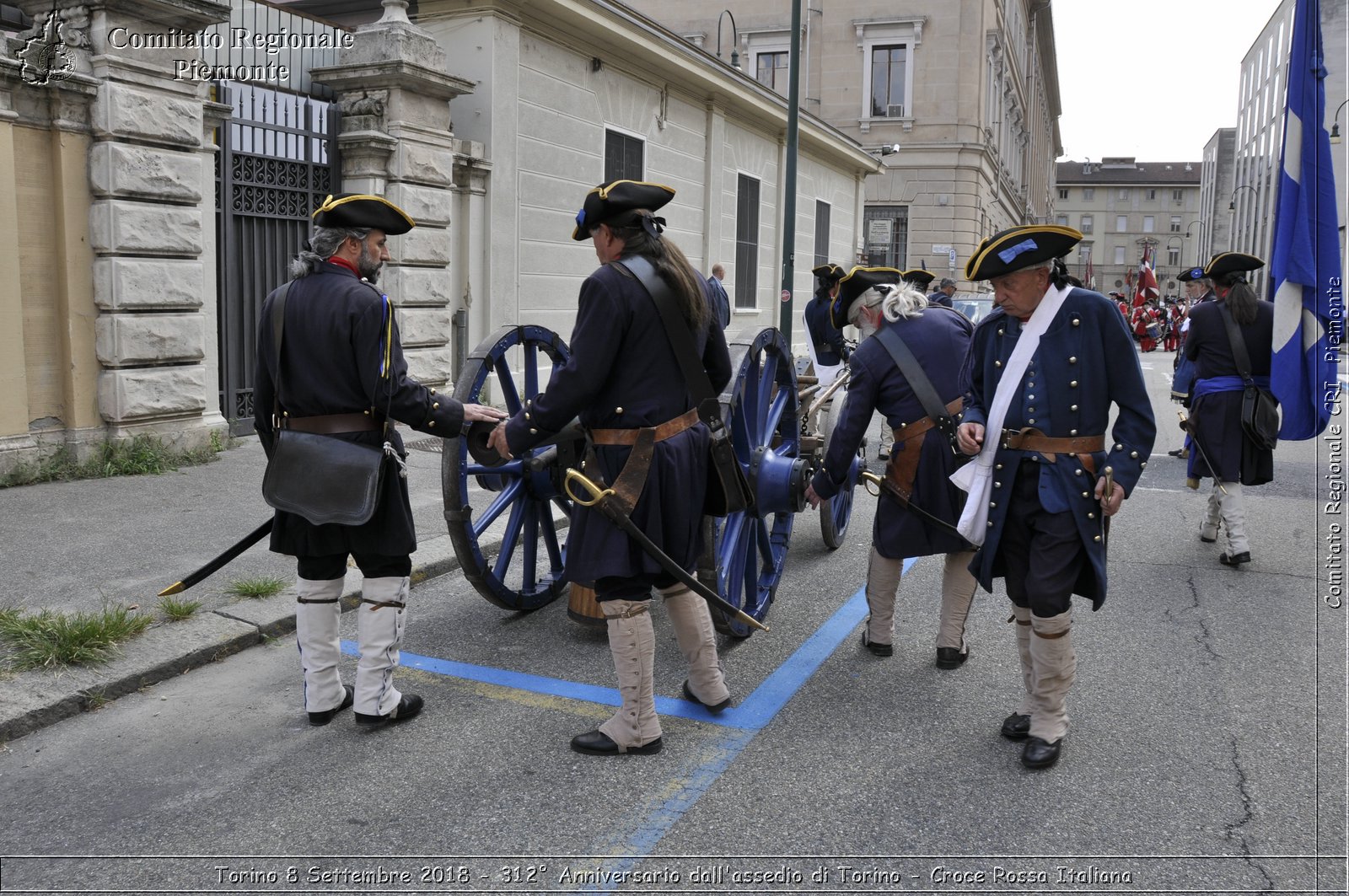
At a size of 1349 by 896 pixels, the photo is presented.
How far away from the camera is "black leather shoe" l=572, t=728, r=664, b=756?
3732mm

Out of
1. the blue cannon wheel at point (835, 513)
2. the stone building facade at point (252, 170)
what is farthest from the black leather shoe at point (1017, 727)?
the stone building facade at point (252, 170)

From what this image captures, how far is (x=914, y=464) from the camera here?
476 cm

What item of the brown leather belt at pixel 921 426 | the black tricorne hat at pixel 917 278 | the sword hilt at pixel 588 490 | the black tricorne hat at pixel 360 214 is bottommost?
the sword hilt at pixel 588 490

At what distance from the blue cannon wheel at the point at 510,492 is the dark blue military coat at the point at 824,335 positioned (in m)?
3.97

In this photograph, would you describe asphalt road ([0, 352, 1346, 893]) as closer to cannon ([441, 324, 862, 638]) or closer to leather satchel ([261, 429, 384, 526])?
cannon ([441, 324, 862, 638])

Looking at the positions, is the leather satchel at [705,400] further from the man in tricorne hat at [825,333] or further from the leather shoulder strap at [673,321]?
the man in tricorne hat at [825,333]

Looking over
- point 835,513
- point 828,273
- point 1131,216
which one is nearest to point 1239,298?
point 835,513

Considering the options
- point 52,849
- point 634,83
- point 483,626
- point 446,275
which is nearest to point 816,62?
point 634,83

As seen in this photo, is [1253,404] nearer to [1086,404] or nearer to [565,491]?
[1086,404]

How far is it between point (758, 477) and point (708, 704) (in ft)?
4.36

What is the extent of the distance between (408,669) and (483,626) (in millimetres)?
605

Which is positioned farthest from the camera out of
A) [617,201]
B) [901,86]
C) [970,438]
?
[901,86]

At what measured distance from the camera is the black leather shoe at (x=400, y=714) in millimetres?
3898

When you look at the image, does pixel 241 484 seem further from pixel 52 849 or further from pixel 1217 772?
pixel 1217 772
